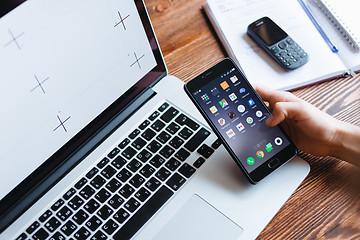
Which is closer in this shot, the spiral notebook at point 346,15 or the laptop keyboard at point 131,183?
the laptop keyboard at point 131,183

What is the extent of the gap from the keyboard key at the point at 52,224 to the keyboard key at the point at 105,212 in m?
0.07

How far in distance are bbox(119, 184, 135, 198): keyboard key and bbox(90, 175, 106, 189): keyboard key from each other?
4 cm

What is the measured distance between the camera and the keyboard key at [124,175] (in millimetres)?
655

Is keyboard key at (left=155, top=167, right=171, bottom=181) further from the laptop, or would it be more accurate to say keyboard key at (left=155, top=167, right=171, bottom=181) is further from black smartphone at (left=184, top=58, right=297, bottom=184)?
black smartphone at (left=184, top=58, right=297, bottom=184)

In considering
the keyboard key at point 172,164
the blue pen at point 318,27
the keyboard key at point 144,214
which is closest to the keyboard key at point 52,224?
the keyboard key at point 144,214

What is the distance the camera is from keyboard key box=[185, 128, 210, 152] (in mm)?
681

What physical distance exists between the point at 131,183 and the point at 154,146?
81 millimetres

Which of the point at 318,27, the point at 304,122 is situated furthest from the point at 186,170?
the point at 318,27

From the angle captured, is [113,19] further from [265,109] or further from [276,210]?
[276,210]

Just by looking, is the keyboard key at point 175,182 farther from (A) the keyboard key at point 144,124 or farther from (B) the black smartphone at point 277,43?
(B) the black smartphone at point 277,43

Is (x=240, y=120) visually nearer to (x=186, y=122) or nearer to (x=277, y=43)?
(x=186, y=122)

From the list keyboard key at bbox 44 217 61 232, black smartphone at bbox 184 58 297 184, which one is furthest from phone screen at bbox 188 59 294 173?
keyboard key at bbox 44 217 61 232

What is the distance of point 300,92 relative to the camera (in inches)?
30.2

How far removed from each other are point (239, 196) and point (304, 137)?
6.8 inches
